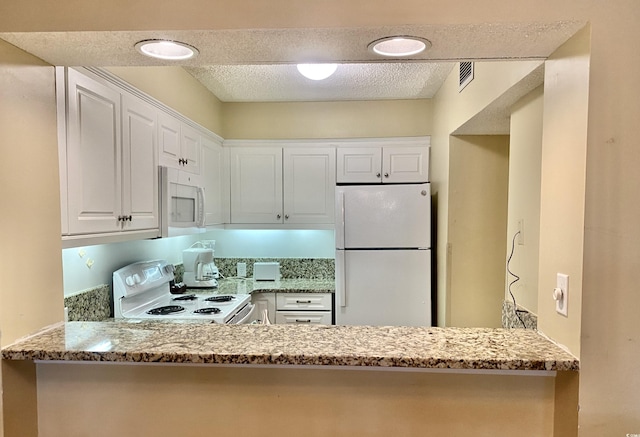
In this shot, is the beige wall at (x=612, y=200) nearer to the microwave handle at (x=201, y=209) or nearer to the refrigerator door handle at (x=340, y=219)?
the refrigerator door handle at (x=340, y=219)

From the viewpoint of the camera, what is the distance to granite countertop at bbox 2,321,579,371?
0.98 m

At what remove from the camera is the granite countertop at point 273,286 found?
10.1ft

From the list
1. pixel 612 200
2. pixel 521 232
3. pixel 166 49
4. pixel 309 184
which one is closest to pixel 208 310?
pixel 309 184

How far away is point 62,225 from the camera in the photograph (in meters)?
1.36

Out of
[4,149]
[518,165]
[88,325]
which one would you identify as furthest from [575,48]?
[88,325]

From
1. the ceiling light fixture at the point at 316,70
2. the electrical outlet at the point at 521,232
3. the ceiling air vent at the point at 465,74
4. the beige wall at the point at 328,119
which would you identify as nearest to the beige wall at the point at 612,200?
the electrical outlet at the point at 521,232

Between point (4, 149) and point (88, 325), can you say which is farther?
point (88, 325)

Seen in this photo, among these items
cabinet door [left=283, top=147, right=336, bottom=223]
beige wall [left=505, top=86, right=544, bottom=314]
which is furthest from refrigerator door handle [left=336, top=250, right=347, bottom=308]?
beige wall [left=505, top=86, right=544, bottom=314]

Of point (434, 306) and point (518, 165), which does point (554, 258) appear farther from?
point (434, 306)

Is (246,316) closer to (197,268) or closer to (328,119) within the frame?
(197,268)

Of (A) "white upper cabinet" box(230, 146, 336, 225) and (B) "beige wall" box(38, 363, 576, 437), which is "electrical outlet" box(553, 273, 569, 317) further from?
(A) "white upper cabinet" box(230, 146, 336, 225)

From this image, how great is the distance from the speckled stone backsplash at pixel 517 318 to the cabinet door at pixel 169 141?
2147 millimetres

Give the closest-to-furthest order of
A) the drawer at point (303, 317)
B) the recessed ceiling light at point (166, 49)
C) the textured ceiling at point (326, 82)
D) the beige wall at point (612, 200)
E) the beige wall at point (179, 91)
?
the beige wall at point (612, 200) < the recessed ceiling light at point (166, 49) < the beige wall at point (179, 91) < the textured ceiling at point (326, 82) < the drawer at point (303, 317)

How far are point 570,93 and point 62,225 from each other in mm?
1764
